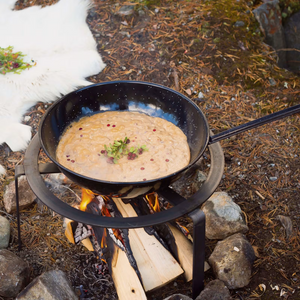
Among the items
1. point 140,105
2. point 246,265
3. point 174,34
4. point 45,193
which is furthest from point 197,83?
point 45,193

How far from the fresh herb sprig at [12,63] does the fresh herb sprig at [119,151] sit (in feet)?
8.41

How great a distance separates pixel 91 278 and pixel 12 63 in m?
3.20

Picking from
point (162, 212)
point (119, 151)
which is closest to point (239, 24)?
point (119, 151)

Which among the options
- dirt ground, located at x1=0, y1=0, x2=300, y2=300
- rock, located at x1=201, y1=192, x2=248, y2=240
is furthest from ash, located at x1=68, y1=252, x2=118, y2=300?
rock, located at x1=201, y1=192, x2=248, y2=240

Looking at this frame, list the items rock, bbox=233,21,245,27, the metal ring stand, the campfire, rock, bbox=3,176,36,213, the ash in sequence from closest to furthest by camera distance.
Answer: the metal ring stand, the campfire, the ash, rock, bbox=3,176,36,213, rock, bbox=233,21,245,27

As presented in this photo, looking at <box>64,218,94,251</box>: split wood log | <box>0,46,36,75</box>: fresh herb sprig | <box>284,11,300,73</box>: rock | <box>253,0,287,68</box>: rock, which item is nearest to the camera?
<box>64,218,94,251</box>: split wood log

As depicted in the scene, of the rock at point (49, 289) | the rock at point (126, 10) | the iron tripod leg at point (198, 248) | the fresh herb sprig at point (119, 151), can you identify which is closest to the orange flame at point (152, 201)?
the fresh herb sprig at point (119, 151)

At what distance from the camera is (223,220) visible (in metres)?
3.08

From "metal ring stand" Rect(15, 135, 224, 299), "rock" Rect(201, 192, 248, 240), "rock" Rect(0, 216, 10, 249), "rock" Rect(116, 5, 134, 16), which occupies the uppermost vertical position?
"rock" Rect(116, 5, 134, 16)

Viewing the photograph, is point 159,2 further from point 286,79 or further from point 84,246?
point 84,246

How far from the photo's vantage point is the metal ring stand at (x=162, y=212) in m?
2.11

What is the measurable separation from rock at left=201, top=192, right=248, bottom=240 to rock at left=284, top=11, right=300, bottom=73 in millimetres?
3563

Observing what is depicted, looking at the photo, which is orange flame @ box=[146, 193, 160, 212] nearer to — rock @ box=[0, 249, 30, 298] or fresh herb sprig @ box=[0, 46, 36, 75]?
rock @ box=[0, 249, 30, 298]

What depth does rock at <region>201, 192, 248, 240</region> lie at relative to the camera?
3.07m
